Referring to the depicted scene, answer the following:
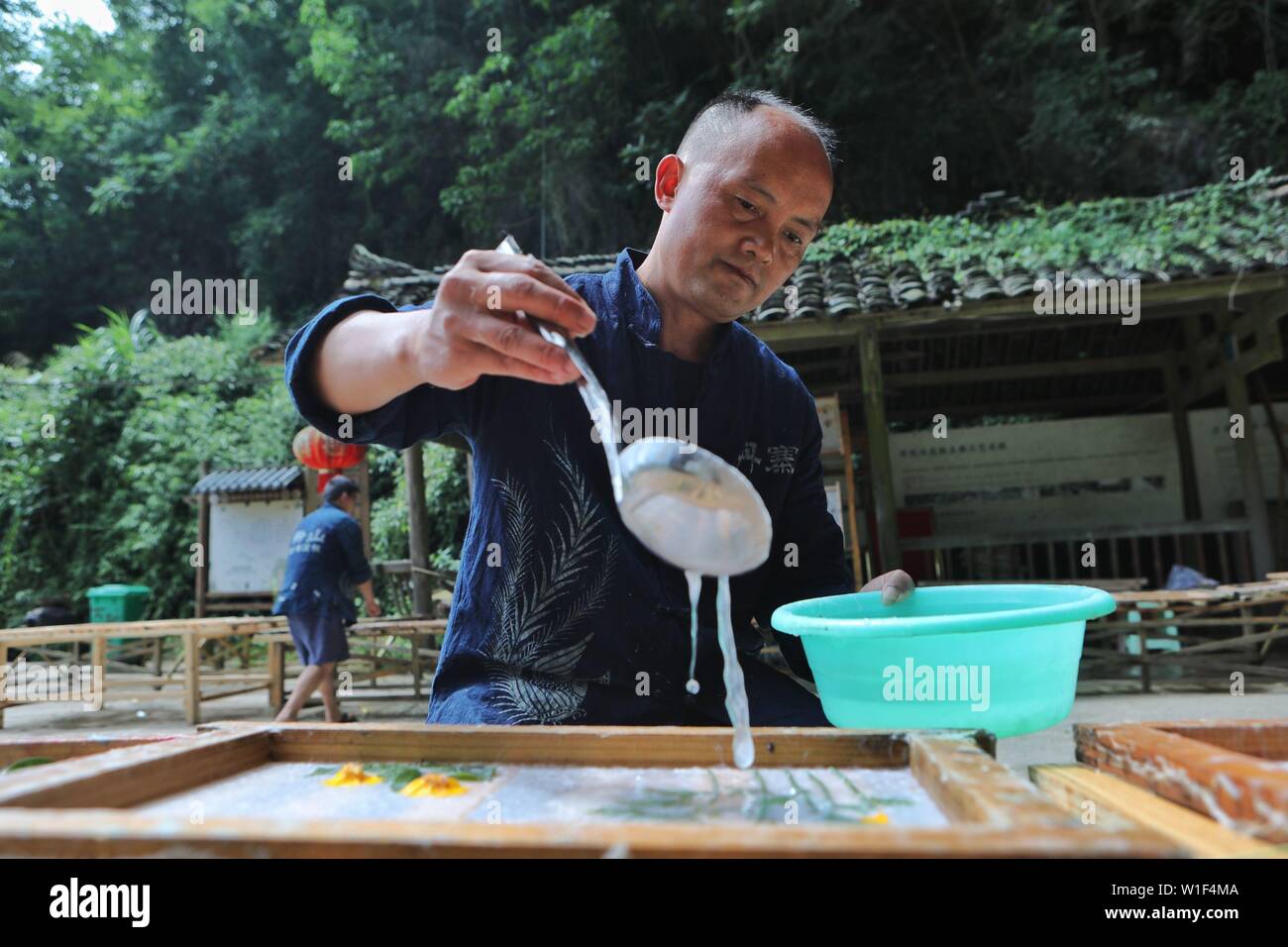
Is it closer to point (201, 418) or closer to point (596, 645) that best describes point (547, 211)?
point (201, 418)

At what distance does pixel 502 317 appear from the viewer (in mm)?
1349

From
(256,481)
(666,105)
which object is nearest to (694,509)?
(256,481)

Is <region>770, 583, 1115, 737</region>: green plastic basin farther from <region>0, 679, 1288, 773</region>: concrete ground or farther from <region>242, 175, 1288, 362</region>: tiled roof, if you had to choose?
<region>242, 175, 1288, 362</region>: tiled roof

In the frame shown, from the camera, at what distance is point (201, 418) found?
54.3 ft

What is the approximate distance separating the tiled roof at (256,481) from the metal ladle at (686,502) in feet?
35.6

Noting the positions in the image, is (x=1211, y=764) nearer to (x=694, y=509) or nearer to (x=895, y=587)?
(x=694, y=509)

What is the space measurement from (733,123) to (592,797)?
1431 mm

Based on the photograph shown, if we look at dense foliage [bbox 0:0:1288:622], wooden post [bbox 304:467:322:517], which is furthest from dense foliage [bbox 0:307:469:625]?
wooden post [bbox 304:467:322:517]

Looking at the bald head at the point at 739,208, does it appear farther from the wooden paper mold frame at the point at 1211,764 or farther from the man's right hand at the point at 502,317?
the wooden paper mold frame at the point at 1211,764

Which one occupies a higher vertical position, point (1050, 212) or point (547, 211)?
point (547, 211)

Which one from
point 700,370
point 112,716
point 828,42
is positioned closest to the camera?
point 700,370
